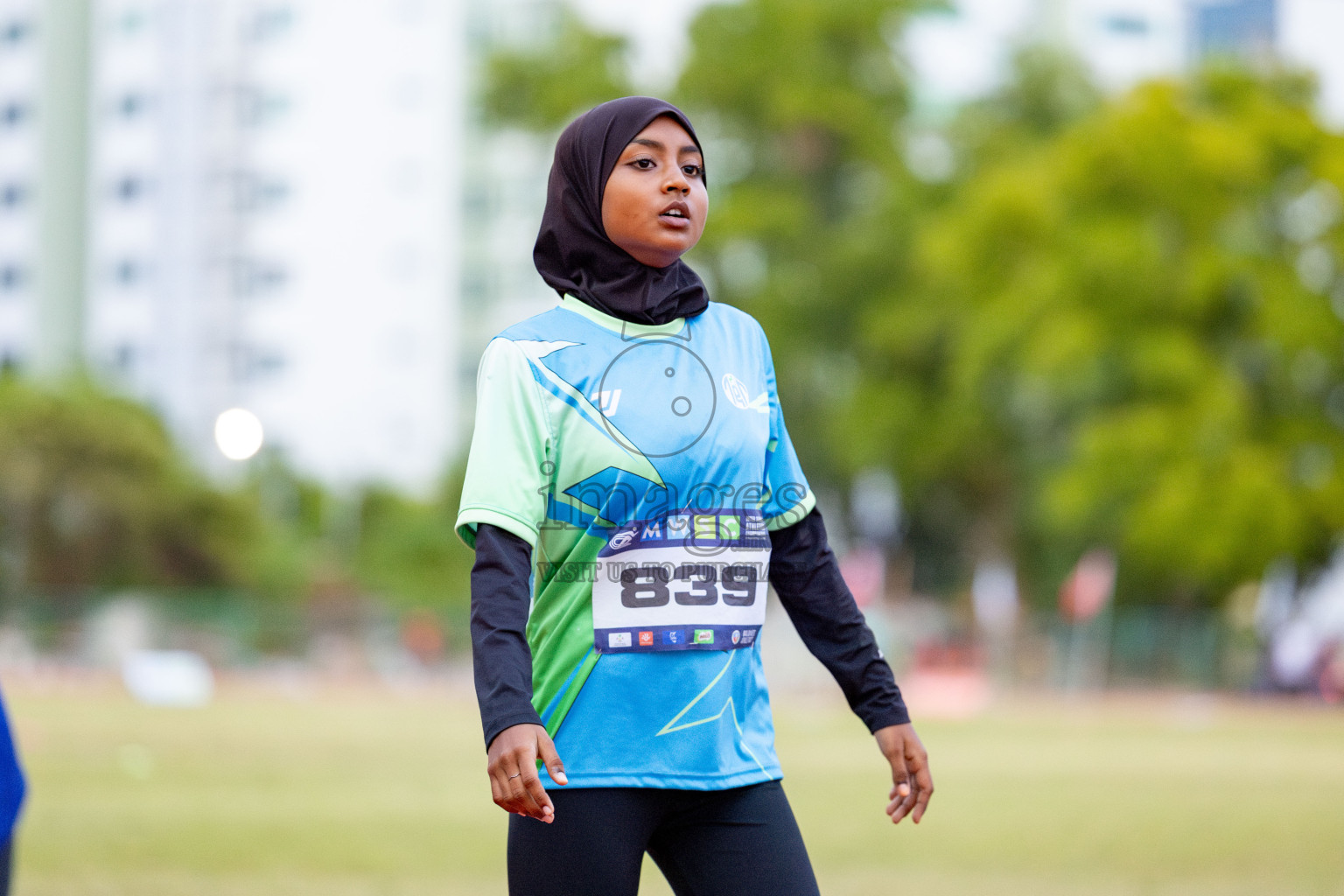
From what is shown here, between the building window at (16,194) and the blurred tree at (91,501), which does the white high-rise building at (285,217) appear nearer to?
the building window at (16,194)

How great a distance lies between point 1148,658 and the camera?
34656mm

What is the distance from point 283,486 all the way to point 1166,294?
39.1 meters

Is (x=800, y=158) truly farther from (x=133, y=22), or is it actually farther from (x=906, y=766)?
(x=133, y=22)

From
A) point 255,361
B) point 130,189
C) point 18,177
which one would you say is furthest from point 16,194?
point 255,361

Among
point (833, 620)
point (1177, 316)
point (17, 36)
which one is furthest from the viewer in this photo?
point (17, 36)

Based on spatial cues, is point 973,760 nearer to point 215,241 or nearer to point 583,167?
point 583,167

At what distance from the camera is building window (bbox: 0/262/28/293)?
243 ft

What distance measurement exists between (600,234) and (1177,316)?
102 feet

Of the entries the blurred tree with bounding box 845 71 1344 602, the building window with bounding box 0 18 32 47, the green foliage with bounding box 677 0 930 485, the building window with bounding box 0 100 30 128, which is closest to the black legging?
the blurred tree with bounding box 845 71 1344 602

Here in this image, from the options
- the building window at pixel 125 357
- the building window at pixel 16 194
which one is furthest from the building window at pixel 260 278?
the building window at pixel 16 194

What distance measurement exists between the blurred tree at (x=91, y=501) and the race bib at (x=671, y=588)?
44.1 metres

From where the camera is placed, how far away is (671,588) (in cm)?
271

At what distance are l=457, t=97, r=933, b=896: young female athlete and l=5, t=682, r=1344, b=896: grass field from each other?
5.49 m

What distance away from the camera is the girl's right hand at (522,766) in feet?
8.02
